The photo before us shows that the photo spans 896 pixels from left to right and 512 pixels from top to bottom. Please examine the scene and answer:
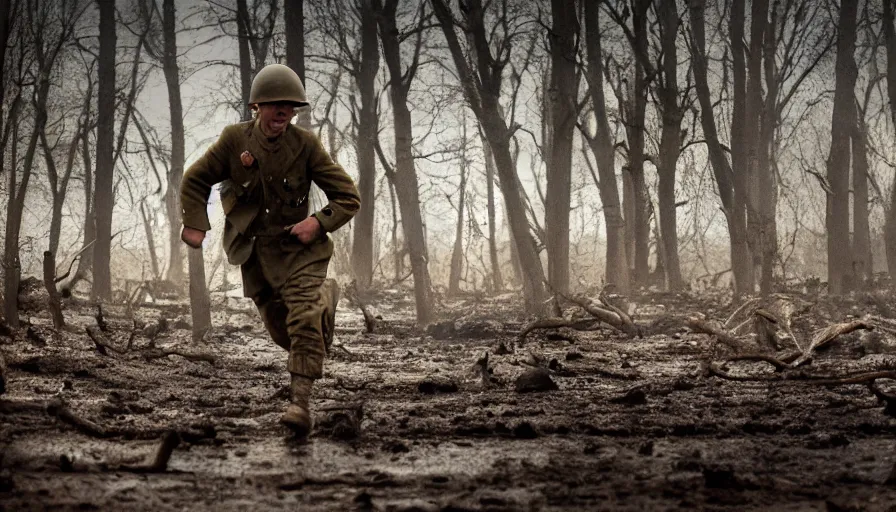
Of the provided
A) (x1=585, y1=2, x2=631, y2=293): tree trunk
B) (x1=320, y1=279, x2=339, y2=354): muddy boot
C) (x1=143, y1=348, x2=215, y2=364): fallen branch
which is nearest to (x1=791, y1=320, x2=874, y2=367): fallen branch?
(x1=320, y1=279, x2=339, y2=354): muddy boot

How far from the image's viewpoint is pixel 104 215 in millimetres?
18578

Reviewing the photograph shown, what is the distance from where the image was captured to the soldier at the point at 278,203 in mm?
4820

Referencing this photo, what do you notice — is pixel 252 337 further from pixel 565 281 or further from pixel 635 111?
pixel 635 111

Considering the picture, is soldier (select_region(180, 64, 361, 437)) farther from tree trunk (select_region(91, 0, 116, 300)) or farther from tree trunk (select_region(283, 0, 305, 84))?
tree trunk (select_region(91, 0, 116, 300))

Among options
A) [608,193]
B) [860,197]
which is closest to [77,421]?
[608,193]

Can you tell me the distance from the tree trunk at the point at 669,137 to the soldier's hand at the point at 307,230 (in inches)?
410

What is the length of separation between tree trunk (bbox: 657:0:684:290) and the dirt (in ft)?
24.1

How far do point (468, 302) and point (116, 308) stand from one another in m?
8.23

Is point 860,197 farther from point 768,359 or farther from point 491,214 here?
point 768,359

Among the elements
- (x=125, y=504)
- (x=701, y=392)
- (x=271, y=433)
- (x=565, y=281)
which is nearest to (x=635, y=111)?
(x=565, y=281)

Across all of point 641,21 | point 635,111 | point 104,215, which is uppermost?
point 641,21

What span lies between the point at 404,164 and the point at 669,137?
438 centimetres

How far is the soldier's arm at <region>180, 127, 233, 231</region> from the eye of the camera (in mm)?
4965

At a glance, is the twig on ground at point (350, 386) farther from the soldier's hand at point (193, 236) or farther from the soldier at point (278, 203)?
the soldier's hand at point (193, 236)
